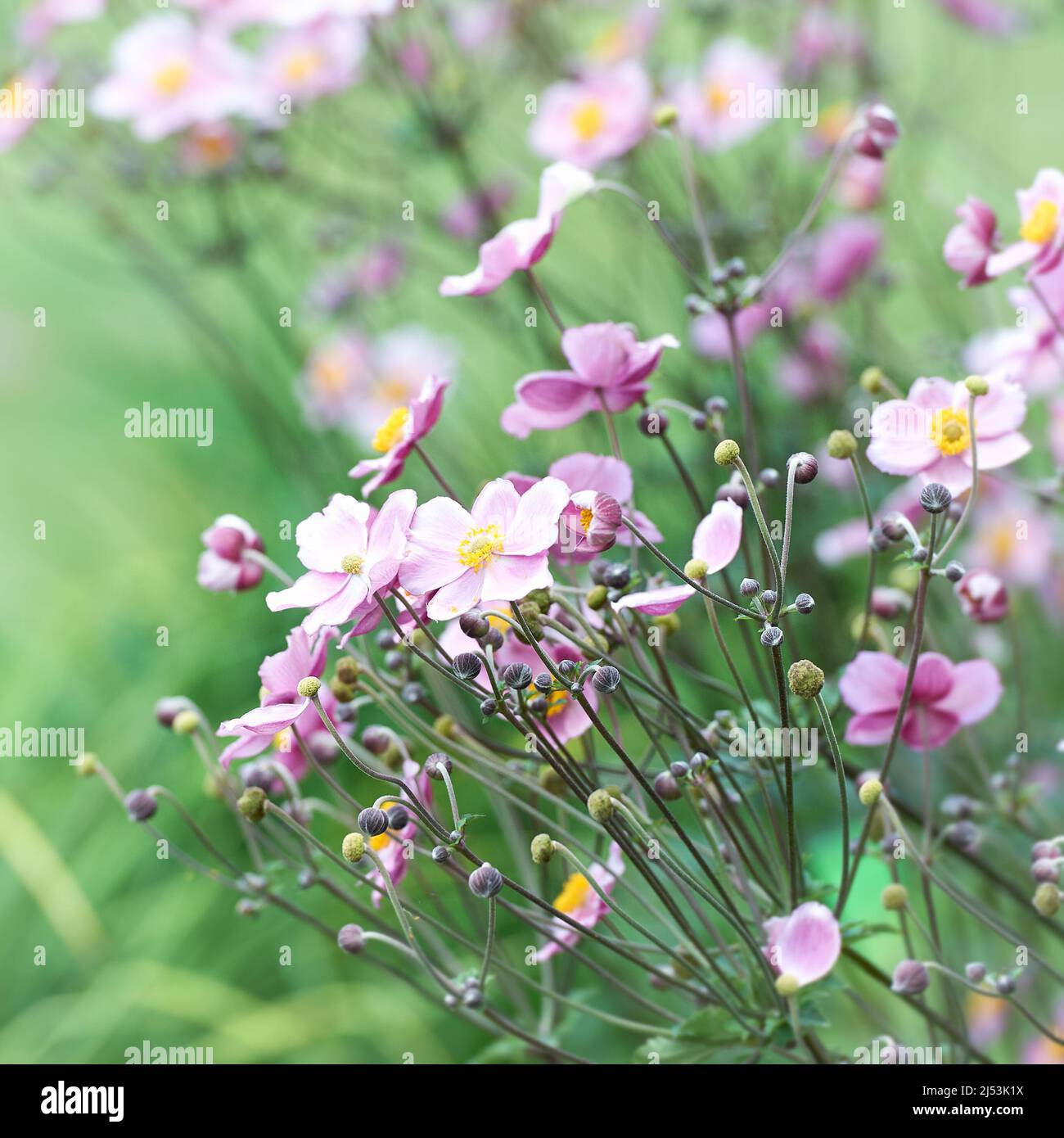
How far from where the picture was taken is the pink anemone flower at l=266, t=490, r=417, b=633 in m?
0.41

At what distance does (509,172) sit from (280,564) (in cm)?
55

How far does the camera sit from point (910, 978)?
1.48ft

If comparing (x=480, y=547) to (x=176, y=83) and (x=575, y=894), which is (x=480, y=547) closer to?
(x=575, y=894)

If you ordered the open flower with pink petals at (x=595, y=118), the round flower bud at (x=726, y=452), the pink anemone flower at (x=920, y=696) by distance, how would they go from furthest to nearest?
the open flower with pink petals at (x=595, y=118), the pink anemone flower at (x=920, y=696), the round flower bud at (x=726, y=452)

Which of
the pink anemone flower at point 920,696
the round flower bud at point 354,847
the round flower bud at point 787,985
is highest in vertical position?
the pink anemone flower at point 920,696

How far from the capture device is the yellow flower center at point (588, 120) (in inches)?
36.8

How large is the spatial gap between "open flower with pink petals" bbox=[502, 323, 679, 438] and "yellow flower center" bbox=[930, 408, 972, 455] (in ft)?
0.37

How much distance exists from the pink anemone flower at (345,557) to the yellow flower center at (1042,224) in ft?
1.03

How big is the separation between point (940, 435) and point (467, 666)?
0.71 feet

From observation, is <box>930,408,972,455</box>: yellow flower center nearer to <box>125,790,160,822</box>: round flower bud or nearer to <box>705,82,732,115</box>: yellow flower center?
<box>125,790,160,822</box>: round flower bud

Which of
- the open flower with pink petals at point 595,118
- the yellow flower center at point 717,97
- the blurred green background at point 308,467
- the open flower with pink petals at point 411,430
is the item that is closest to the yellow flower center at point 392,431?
the open flower with pink petals at point 411,430

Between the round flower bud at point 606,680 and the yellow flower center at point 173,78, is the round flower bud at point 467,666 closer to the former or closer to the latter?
the round flower bud at point 606,680

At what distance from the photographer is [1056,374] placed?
2.42 feet

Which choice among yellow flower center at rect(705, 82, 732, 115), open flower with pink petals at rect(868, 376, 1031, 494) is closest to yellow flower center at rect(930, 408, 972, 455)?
open flower with pink petals at rect(868, 376, 1031, 494)
